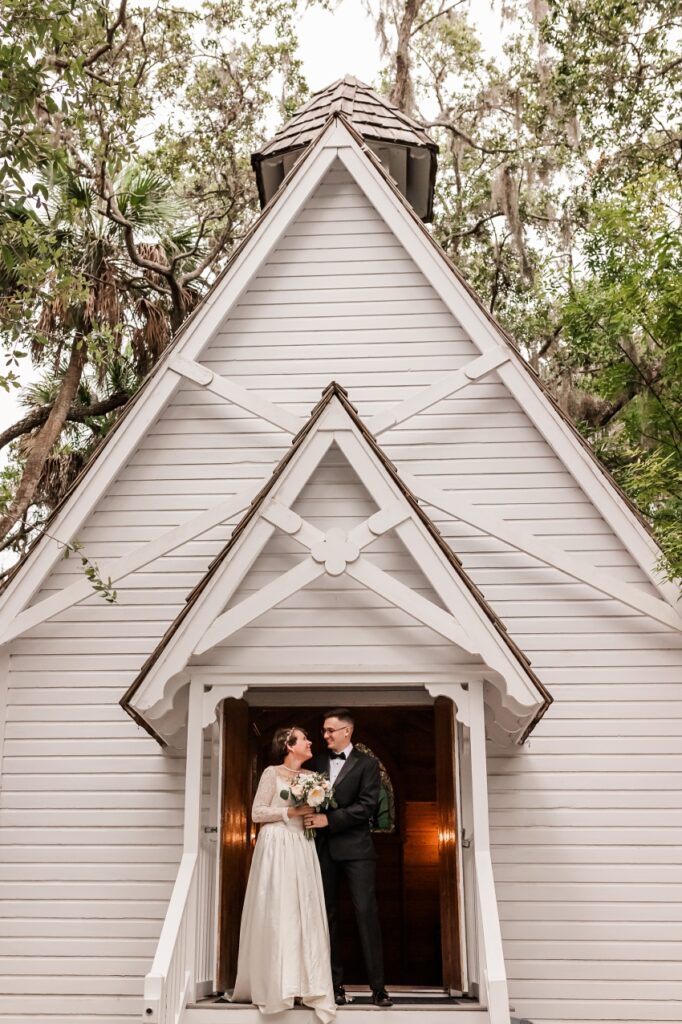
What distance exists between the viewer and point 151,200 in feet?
57.5

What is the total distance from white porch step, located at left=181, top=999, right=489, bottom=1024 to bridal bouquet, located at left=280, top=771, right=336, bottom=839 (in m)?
1.18

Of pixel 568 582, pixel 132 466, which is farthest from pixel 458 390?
pixel 132 466

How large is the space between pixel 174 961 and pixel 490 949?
2.05 m

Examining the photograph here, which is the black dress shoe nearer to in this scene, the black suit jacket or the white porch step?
the white porch step

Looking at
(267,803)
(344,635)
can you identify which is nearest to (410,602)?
(344,635)

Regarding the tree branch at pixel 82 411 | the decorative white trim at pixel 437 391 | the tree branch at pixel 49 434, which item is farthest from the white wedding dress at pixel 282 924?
the tree branch at pixel 82 411

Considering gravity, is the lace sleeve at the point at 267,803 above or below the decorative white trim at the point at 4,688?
below

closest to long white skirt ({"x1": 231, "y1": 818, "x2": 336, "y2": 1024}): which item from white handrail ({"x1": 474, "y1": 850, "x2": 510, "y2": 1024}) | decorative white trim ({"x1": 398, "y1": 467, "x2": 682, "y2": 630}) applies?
white handrail ({"x1": 474, "y1": 850, "x2": 510, "y2": 1024})

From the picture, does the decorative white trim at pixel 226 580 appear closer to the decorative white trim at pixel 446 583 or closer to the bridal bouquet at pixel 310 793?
the decorative white trim at pixel 446 583

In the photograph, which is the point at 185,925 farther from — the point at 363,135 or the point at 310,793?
the point at 363,135

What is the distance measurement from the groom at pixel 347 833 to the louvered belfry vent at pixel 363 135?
22.4 ft

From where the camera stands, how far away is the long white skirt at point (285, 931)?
699 centimetres

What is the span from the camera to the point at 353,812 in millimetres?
A: 7852

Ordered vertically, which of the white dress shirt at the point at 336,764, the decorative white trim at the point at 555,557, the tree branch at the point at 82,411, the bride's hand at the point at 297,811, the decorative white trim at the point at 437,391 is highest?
the tree branch at the point at 82,411
